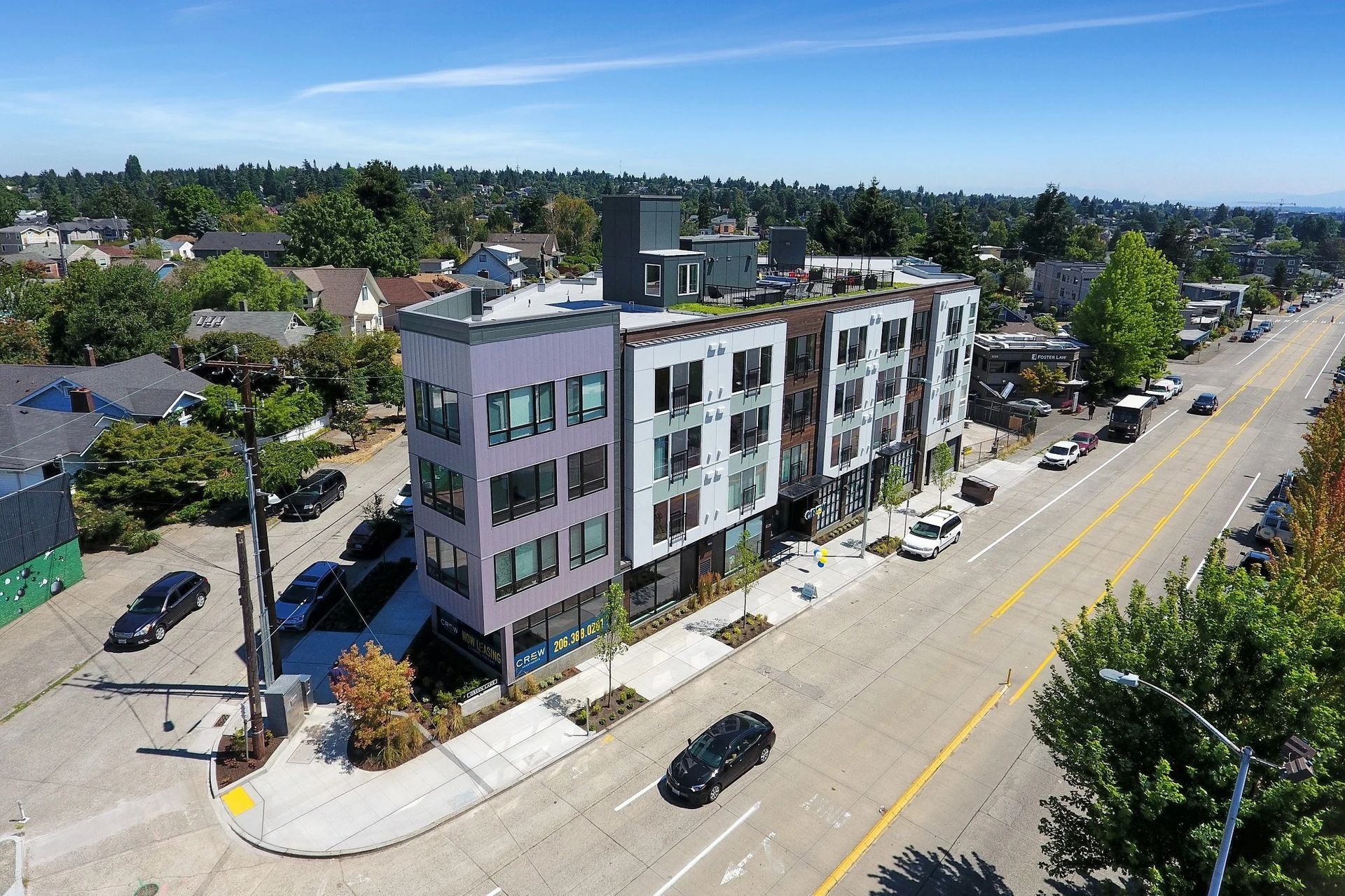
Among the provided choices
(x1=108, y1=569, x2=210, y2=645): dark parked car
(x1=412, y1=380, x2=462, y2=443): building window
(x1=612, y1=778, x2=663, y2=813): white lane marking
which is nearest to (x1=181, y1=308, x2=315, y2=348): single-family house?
(x1=108, y1=569, x2=210, y2=645): dark parked car

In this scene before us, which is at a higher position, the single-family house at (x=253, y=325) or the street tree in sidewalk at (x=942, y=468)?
the single-family house at (x=253, y=325)

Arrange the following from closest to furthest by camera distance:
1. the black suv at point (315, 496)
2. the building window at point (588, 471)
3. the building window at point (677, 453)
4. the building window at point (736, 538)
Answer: the building window at point (588, 471)
the building window at point (677, 453)
the building window at point (736, 538)
the black suv at point (315, 496)

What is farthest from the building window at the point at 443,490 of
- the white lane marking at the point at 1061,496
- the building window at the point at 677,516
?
the white lane marking at the point at 1061,496

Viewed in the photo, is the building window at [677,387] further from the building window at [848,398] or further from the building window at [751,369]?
the building window at [848,398]

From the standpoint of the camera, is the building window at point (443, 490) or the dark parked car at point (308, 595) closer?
the building window at point (443, 490)

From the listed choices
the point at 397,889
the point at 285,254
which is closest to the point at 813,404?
the point at 397,889

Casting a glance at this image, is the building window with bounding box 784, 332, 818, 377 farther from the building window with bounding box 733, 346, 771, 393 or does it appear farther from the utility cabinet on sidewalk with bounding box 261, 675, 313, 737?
the utility cabinet on sidewalk with bounding box 261, 675, 313, 737

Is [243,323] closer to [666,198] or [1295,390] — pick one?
[666,198]
